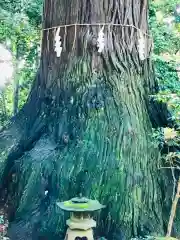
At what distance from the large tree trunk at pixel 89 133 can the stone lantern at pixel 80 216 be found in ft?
1.76

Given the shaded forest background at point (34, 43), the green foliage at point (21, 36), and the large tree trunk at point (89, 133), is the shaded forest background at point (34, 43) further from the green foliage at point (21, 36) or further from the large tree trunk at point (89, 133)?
the large tree trunk at point (89, 133)

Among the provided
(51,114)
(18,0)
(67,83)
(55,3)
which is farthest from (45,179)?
(18,0)

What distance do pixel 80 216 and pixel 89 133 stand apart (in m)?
1.01

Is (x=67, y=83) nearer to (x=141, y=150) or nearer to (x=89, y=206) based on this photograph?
(x=141, y=150)

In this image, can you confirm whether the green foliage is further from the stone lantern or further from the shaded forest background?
the stone lantern

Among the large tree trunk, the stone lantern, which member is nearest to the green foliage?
the large tree trunk

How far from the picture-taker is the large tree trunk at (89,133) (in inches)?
128

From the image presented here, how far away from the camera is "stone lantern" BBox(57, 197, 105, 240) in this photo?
2574 millimetres

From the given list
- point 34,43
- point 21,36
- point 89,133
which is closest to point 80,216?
point 89,133

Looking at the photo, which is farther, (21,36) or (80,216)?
(21,36)

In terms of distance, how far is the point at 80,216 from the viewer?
265 centimetres

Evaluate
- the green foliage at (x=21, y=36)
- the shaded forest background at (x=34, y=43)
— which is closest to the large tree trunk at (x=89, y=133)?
the shaded forest background at (x=34, y=43)

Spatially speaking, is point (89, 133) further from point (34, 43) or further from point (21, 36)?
point (34, 43)

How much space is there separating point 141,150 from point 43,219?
109cm
